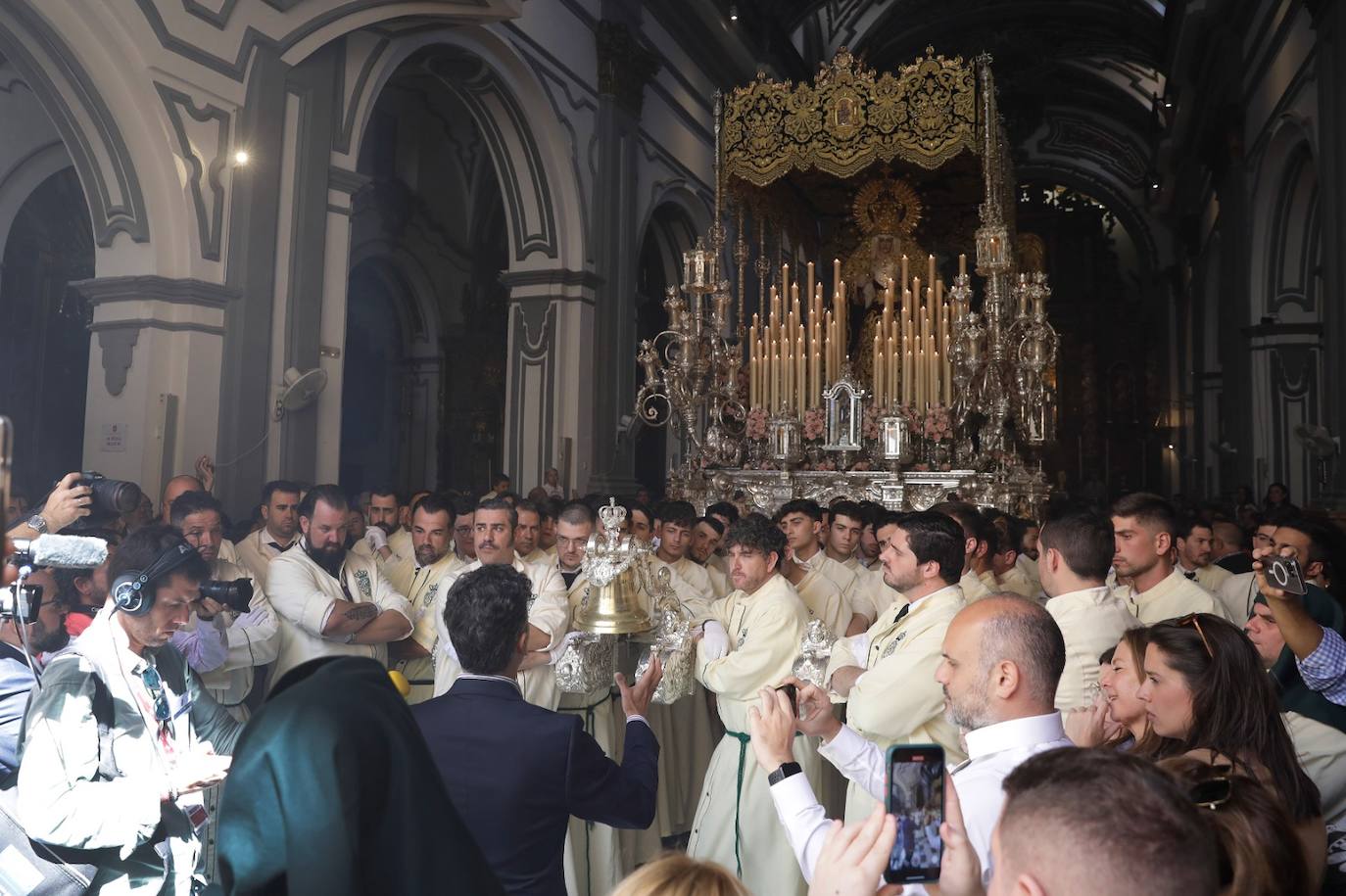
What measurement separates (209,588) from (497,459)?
13431 millimetres

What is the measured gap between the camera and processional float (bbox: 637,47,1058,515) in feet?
32.0

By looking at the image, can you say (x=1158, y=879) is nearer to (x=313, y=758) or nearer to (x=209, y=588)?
(x=313, y=758)

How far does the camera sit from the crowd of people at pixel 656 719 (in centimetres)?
139

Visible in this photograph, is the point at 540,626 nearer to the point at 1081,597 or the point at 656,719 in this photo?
the point at 656,719

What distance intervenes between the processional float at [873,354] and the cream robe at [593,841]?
5570 millimetres

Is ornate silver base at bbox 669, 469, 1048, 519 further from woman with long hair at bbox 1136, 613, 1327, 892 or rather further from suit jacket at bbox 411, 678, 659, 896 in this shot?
woman with long hair at bbox 1136, 613, 1327, 892

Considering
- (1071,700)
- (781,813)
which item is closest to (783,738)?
(781,813)

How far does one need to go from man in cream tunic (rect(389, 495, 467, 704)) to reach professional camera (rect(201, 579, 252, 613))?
69.5 inches

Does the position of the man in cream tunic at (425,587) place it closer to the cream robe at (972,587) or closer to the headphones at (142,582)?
the headphones at (142,582)

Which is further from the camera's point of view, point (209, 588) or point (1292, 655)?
point (1292, 655)

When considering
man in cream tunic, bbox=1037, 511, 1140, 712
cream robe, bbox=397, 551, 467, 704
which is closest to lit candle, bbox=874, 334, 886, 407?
cream robe, bbox=397, 551, 467, 704

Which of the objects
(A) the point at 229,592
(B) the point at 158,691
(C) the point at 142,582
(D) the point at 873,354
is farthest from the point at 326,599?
(D) the point at 873,354

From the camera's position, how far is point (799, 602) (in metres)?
4.11

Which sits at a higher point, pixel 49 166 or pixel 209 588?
pixel 49 166
